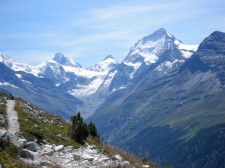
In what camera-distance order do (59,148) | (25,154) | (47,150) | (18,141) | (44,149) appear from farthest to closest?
(59,148) → (44,149) → (47,150) → (18,141) → (25,154)

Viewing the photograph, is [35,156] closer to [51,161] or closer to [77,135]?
[51,161]

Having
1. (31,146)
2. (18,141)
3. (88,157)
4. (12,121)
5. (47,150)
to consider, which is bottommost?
(88,157)

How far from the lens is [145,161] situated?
33.1 meters

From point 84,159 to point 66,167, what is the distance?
2.52 m

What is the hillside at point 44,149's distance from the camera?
24.4 meters

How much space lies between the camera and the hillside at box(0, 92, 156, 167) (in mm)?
24406

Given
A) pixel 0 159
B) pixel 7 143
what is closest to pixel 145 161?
pixel 7 143

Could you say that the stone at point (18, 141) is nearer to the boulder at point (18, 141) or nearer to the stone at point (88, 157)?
the boulder at point (18, 141)

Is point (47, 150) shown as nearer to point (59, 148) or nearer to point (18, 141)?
point (59, 148)

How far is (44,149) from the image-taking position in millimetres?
29406

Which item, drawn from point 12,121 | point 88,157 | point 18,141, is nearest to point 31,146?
point 18,141

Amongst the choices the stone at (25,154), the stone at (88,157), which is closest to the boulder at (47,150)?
the stone at (88,157)

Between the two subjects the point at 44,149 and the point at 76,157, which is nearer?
the point at 76,157

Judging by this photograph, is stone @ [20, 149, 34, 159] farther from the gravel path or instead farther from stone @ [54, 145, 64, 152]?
the gravel path
